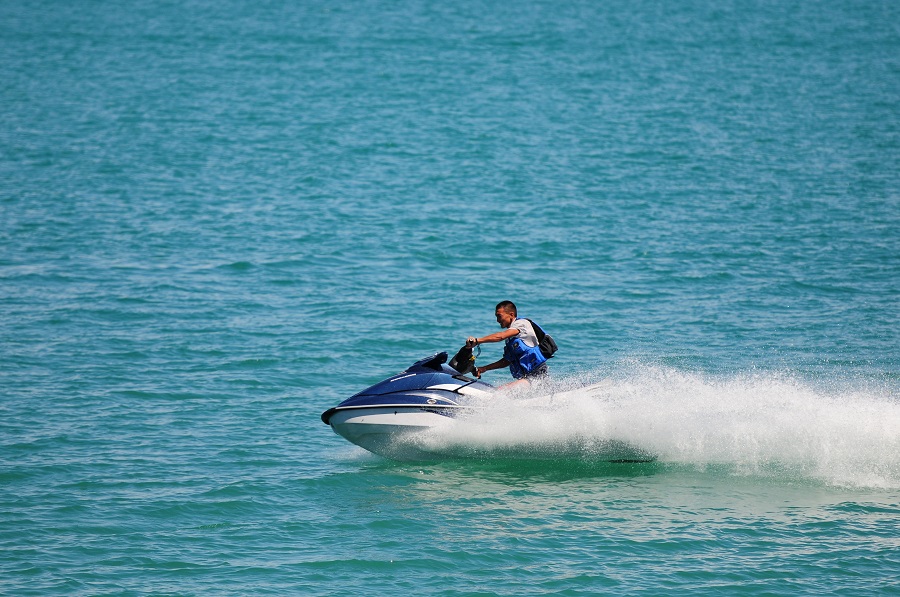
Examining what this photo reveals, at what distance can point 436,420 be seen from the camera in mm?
14086

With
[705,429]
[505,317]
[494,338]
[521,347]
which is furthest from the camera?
[505,317]

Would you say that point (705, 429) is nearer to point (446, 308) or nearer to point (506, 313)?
point (506, 313)

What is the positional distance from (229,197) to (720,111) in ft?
72.2

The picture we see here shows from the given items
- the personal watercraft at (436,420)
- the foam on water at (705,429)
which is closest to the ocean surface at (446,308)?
the foam on water at (705,429)

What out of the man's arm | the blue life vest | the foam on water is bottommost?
→ the foam on water

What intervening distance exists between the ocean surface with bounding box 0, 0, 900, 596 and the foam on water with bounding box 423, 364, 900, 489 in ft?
0.13

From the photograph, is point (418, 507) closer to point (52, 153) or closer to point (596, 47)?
point (52, 153)

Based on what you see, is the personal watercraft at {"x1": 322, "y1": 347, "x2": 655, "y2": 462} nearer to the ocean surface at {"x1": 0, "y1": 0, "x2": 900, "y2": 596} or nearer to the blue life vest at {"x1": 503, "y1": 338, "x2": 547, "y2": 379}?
the ocean surface at {"x1": 0, "y1": 0, "x2": 900, "y2": 596}

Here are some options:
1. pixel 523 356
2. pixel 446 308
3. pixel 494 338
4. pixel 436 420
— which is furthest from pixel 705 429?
pixel 446 308

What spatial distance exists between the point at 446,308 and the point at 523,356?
9.48m

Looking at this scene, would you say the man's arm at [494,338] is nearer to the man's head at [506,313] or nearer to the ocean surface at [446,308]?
the man's head at [506,313]

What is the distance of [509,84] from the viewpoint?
179ft

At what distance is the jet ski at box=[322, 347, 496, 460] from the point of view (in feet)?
46.2

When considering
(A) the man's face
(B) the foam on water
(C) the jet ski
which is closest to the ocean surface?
(B) the foam on water
